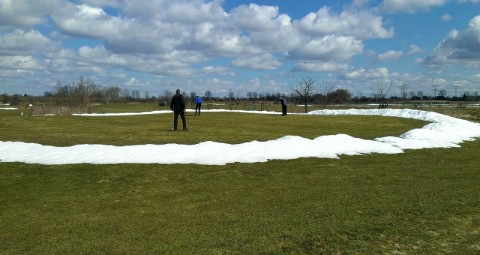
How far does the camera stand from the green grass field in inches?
245

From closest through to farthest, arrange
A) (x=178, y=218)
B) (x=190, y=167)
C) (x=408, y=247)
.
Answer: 1. (x=408, y=247)
2. (x=178, y=218)
3. (x=190, y=167)

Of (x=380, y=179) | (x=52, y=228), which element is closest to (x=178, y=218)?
(x=52, y=228)

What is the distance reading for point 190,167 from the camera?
13172 millimetres

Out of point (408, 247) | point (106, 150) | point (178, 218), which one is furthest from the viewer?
point (106, 150)

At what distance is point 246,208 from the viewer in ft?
27.9

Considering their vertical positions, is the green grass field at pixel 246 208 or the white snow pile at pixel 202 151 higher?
the white snow pile at pixel 202 151

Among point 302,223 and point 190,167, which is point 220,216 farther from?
point 190,167

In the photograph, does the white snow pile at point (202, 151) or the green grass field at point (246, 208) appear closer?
the green grass field at point (246, 208)

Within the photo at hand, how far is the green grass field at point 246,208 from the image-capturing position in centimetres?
→ 623

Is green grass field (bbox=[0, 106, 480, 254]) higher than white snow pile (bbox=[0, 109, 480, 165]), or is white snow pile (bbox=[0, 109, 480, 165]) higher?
white snow pile (bbox=[0, 109, 480, 165])

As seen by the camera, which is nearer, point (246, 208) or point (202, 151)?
point (246, 208)

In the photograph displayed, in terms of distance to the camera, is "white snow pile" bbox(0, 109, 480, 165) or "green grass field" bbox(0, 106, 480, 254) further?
"white snow pile" bbox(0, 109, 480, 165)

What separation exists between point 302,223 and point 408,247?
1890 mm

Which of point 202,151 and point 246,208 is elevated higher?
point 202,151
